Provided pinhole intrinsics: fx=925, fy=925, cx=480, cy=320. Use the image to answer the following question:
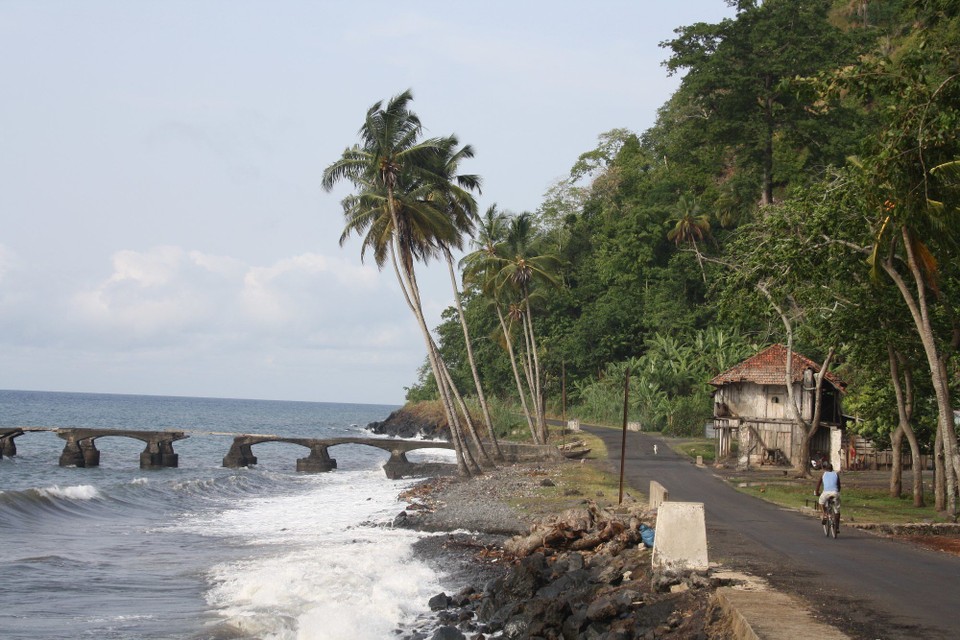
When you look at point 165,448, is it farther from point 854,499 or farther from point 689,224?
point 854,499

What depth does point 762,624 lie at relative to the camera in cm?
1004

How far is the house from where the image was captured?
34156 millimetres

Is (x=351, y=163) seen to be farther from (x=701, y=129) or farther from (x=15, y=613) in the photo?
(x=701, y=129)

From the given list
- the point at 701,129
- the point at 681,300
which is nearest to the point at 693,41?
the point at 701,129

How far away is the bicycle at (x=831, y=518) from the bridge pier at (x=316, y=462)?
111ft

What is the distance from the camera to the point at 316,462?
4809cm

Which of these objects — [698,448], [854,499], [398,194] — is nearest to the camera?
[854,499]

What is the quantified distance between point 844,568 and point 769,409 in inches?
906

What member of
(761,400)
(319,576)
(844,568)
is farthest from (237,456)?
(844,568)

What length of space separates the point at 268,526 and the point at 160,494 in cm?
1066

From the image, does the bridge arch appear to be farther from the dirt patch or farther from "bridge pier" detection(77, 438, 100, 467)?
the dirt patch

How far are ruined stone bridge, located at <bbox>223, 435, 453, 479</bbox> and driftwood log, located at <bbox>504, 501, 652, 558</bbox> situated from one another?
23632 mm

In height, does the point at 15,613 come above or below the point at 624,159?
below

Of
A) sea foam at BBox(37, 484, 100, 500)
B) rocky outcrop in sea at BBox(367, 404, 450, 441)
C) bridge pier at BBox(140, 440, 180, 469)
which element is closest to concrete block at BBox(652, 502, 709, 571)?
sea foam at BBox(37, 484, 100, 500)
